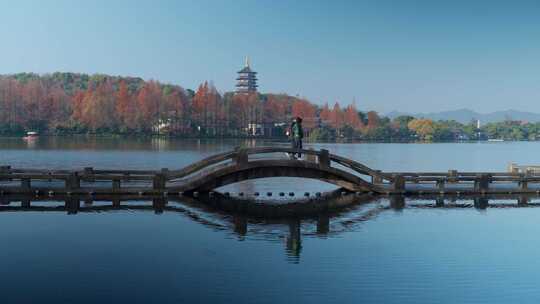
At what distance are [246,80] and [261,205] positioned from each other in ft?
547

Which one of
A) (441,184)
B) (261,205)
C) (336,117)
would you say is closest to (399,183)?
(441,184)

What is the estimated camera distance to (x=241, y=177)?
83.5ft

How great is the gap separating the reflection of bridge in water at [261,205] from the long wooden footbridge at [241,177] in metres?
0.61

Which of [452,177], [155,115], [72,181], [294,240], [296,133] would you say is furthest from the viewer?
[155,115]

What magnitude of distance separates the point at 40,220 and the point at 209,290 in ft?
33.0

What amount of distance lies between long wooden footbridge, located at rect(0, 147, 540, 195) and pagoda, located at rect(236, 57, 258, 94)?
160 metres

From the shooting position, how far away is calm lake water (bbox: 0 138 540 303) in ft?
37.6

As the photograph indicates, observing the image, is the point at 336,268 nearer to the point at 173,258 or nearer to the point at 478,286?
the point at 478,286

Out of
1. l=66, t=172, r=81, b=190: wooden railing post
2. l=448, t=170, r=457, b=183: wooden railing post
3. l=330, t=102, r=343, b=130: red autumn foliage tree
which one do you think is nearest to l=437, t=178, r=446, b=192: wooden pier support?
l=448, t=170, r=457, b=183: wooden railing post

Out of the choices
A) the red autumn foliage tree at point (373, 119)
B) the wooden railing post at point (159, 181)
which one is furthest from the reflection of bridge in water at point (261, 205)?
the red autumn foliage tree at point (373, 119)

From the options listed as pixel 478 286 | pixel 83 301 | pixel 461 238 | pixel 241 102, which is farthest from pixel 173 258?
pixel 241 102

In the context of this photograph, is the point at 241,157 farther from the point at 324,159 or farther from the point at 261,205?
the point at 324,159

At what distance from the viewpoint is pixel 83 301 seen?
10.6 m

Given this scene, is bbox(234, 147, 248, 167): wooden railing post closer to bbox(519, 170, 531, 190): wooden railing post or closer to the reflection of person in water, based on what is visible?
the reflection of person in water
